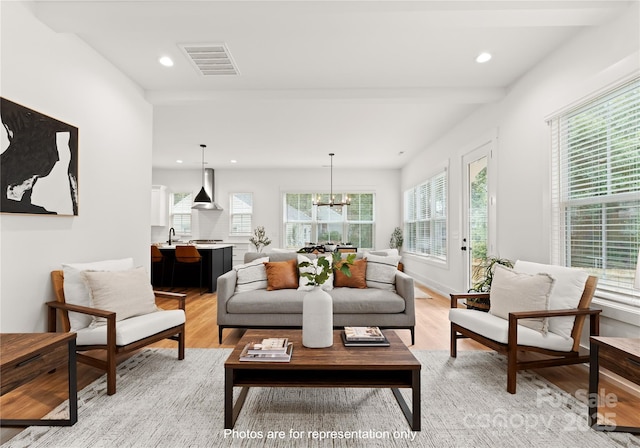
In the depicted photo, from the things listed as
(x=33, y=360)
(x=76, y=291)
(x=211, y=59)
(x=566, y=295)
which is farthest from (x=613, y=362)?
(x=211, y=59)

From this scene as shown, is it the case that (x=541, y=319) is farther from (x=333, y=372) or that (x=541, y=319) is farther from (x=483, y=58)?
(x=483, y=58)

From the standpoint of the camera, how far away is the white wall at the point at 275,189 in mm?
8883

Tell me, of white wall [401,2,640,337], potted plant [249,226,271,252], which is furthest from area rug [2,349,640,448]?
potted plant [249,226,271,252]

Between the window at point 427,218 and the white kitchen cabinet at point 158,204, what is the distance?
245 inches

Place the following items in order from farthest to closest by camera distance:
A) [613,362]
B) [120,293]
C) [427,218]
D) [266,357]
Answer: [427,218], [120,293], [266,357], [613,362]

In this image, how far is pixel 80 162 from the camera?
9.66 ft

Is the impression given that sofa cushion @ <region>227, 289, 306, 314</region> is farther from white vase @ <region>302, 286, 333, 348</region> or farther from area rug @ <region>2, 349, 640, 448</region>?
white vase @ <region>302, 286, 333, 348</region>

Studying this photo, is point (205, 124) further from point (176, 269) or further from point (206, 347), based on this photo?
point (206, 347)

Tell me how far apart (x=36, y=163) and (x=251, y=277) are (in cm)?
205

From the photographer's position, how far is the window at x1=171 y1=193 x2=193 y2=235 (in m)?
8.95

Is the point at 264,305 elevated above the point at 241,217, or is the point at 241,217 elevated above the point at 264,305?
the point at 241,217

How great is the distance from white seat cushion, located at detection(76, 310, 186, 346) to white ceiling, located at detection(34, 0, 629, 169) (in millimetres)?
2259

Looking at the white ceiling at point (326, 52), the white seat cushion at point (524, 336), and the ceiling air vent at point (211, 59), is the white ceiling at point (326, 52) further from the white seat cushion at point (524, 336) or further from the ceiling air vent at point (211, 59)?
the white seat cushion at point (524, 336)

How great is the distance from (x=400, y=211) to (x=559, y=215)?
5.78 meters
